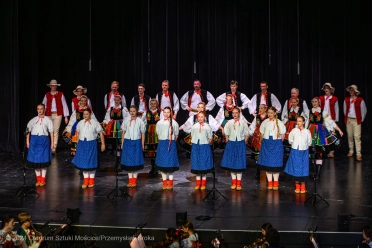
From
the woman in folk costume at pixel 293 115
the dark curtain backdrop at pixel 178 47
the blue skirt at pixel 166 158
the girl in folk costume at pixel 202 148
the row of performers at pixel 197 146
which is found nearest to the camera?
the row of performers at pixel 197 146

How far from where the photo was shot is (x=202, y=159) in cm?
992

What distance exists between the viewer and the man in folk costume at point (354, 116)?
12.4m

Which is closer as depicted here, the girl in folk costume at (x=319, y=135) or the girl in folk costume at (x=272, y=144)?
the girl in folk costume at (x=272, y=144)

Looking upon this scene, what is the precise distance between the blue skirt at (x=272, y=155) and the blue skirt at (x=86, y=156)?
2.44m

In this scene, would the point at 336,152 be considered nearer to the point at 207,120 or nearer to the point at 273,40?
the point at 273,40

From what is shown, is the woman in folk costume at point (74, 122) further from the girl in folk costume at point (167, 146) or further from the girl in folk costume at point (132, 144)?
the girl in folk costume at point (167, 146)

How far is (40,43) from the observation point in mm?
13852

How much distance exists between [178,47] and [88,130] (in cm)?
Result: 418

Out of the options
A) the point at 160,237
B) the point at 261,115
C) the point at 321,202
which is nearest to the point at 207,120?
the point at 261,115

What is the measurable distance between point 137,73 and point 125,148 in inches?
159

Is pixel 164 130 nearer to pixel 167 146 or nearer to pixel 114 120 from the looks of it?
pixel 167 146

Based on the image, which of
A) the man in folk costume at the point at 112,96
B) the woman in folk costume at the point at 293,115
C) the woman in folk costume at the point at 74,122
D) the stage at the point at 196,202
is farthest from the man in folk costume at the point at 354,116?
the woman in folk costume at the point at 74,122

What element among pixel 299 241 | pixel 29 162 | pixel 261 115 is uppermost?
pixel 261 115

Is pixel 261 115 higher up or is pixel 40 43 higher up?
pixel 40 43
